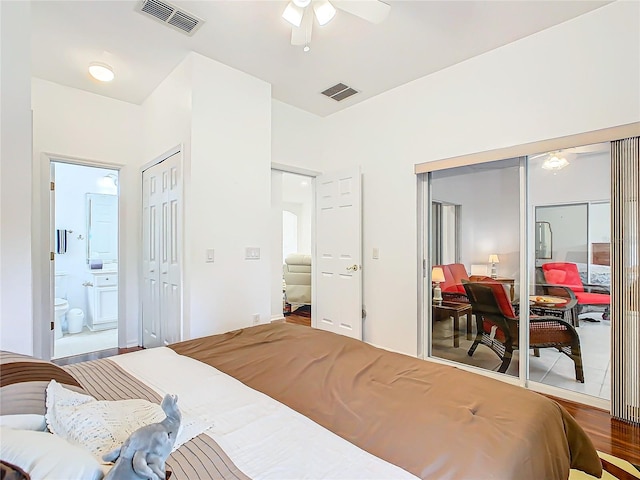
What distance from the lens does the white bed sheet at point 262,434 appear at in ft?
2.63

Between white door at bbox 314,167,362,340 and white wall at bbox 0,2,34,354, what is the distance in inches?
111

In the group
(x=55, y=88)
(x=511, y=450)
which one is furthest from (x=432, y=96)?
(x=55, y=88)

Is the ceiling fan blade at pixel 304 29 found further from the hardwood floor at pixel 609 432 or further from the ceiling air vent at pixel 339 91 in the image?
the hardwood floor at pixel 609 432

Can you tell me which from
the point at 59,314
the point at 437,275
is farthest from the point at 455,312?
the point at 59,314

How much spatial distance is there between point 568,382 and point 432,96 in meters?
2.78

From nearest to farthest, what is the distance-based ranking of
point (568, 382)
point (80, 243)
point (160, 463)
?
point (160, 463)
point (568, 382)
point (80, 243)

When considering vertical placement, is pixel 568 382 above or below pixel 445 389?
below

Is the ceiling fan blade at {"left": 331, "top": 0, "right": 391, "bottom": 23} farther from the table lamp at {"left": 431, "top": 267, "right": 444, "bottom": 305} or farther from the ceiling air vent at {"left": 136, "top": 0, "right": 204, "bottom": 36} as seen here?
the table lamp at {"left": 431, "top": 267, "right": 444, "bottom": 305}

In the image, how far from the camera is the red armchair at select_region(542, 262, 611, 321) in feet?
7.93

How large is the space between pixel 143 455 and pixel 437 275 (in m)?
3.15

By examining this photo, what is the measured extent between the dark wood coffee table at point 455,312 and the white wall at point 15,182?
3.24m

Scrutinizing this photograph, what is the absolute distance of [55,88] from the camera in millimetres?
3318

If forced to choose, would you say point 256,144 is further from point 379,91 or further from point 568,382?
point 568,382

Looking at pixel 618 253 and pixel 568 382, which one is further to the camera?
pixel 568 382
